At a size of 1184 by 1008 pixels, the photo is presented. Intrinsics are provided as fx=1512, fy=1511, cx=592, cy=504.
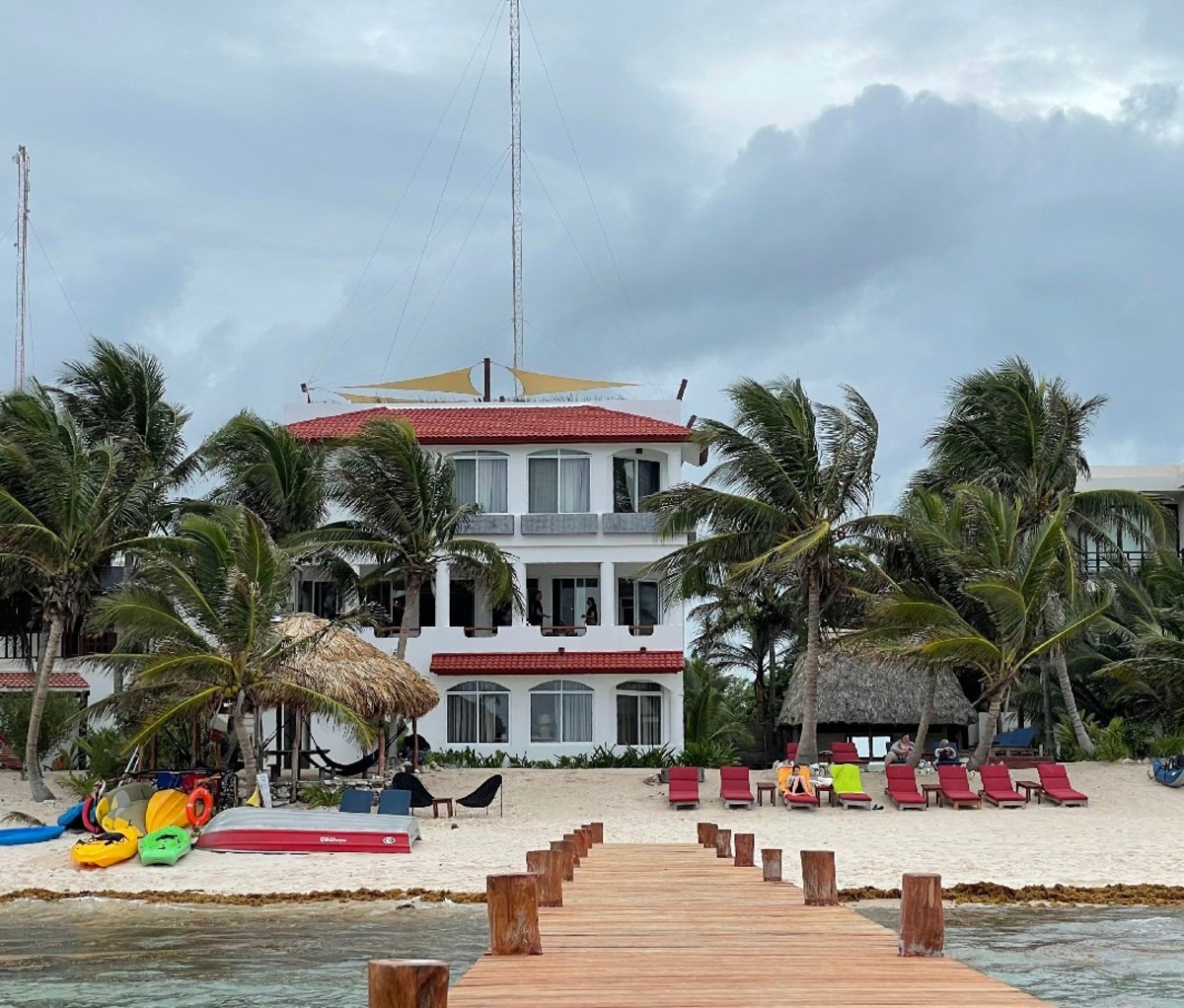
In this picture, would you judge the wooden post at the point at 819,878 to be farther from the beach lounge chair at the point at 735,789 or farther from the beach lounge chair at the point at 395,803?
the beach lounge chair at the point at 735,789

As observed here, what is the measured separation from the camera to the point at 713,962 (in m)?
8.30

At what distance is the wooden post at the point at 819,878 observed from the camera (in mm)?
10688

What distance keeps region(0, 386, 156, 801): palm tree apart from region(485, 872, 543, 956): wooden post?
19.5 meters

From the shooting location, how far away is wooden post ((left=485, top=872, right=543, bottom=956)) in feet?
27.2

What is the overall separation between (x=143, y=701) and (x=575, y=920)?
621 inches

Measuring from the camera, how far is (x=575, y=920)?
403 inches

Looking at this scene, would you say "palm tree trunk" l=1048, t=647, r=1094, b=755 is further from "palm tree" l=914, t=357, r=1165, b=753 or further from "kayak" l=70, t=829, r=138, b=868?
Result: "kayak" l=70, t=829, r=138, b=868

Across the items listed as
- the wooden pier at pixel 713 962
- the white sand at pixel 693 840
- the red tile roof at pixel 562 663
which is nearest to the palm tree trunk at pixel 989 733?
the white sand at pixel 693 840

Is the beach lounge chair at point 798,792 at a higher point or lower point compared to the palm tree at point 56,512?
lower

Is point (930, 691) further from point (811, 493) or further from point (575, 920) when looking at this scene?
point (575, 920)

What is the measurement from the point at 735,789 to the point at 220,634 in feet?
30.1

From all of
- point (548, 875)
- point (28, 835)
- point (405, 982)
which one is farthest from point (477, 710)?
point (405, 982)

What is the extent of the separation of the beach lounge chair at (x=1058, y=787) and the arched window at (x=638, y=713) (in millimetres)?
9794

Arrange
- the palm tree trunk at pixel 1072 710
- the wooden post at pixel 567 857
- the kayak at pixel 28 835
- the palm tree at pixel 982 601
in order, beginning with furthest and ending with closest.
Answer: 1. the palm tree trunk at pixel 1072 710
2. the palm tree at pixel 982 601
3. the kayak at pixel 28 835
4. the wooden post at pixel 567 857
